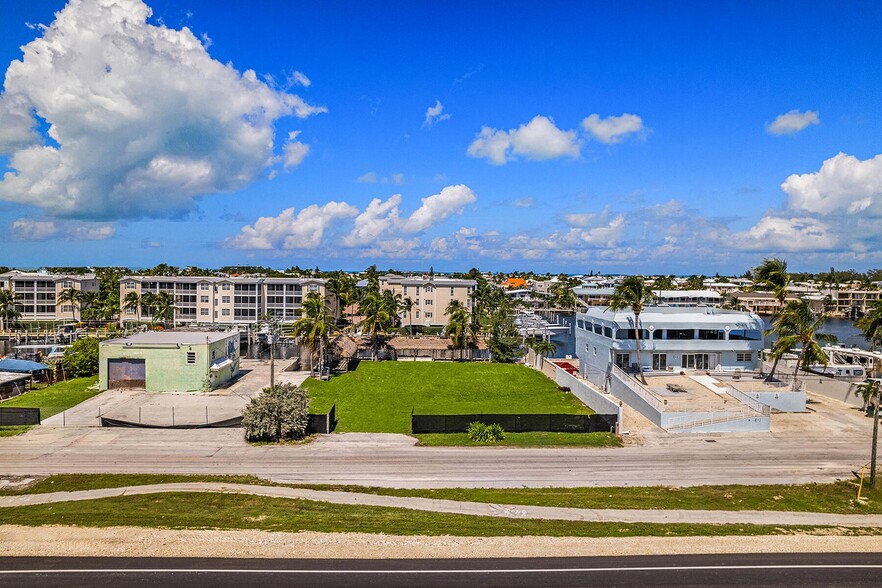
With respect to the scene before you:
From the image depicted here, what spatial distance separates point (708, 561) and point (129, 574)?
62.6 ft

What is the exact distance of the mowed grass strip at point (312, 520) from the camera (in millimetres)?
22203

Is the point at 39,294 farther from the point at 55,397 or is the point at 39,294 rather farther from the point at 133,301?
the point at 55,397

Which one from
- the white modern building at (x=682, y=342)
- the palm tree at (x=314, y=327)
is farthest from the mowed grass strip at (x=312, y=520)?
the palm tree at (x=314, y=327)

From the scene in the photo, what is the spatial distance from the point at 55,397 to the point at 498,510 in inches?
1608

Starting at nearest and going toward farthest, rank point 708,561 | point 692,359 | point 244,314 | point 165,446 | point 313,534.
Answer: point 708,561
point 313,534
point 165,446
point 692,359
point 244,314

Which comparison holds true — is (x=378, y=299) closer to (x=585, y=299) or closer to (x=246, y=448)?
(x=246, y=448)

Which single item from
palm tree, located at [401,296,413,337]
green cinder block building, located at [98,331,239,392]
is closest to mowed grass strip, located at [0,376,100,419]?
green cinder block building, located at [98,331,239,392]

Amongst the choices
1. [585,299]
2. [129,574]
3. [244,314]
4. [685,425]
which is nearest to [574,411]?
[685,425]

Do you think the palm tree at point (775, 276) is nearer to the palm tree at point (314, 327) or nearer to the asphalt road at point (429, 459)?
the asphalt road at point (429, 459)

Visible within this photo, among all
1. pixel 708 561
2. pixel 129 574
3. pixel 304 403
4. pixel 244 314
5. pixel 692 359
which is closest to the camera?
pixel 129 574

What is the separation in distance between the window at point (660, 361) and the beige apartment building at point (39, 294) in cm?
10251

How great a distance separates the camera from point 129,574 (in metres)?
18.3

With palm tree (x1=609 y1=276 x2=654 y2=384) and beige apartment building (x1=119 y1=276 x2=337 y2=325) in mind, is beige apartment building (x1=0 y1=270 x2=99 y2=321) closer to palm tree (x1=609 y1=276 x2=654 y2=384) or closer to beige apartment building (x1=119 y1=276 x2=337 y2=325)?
beige apartment building (x1=119 y1=276 x2=337 y2=325)

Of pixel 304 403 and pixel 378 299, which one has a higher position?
pixel 378 299
